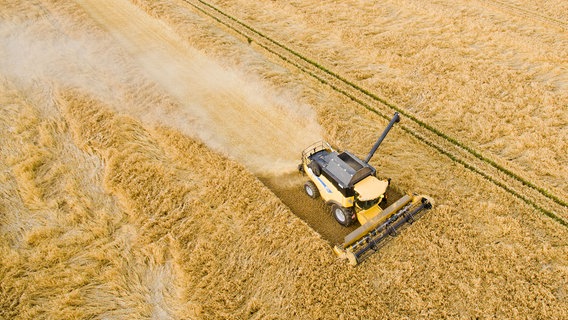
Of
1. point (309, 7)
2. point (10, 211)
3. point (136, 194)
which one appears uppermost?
point (309, 7)

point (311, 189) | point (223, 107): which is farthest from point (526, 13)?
point (311, 189)

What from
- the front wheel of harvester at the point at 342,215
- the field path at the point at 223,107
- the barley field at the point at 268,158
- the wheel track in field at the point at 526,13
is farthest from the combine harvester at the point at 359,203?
the wheel track in field at the point at 526,13

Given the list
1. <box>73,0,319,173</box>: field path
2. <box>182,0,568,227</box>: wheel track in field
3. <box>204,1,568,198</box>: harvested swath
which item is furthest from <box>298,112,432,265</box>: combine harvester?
<box>204,1,568,198</box>: harvested swath

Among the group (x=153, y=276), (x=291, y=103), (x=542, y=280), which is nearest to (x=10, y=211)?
(x=153, y=276)

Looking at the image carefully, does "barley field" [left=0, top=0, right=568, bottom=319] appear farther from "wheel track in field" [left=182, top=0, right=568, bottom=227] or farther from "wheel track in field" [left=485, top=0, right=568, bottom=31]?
"wheel track in field" [left=485, top=0, right=568, bottom=31]

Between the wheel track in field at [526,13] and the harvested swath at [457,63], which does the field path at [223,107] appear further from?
the wheel track in field at [526,13]

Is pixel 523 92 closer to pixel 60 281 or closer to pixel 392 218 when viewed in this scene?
pixel 392 218
